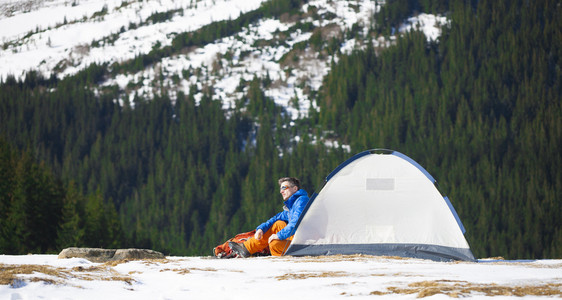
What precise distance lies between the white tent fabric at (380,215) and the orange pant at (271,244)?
0.23 meters

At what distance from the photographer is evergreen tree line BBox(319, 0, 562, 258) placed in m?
92.9

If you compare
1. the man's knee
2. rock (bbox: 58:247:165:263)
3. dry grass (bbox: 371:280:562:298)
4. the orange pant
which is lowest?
dry grass (bbox: 371:280:562:298)

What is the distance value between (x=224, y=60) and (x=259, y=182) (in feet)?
263


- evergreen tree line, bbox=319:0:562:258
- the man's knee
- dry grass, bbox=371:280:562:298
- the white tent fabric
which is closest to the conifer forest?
evergreen tree line, bbox=319:0:562:258

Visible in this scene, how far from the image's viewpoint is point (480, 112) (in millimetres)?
127312

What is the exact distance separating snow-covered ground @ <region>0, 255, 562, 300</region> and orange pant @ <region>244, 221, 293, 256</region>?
2247 mm

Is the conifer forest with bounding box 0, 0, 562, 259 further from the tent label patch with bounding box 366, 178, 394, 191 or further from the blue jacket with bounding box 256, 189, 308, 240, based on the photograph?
the tent label patch with bounding box 366, 178, 394, 191

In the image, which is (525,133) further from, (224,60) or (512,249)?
(224,60)

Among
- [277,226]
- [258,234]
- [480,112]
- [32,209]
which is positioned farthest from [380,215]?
[480,112]

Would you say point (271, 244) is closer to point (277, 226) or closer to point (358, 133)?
point (277, 226)

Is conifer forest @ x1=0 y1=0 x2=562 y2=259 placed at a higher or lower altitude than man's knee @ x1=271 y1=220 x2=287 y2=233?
higher

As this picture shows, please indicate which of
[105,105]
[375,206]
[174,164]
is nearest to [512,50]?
[174,164]

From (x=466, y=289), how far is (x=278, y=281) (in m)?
2.45

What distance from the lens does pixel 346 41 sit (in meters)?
175
